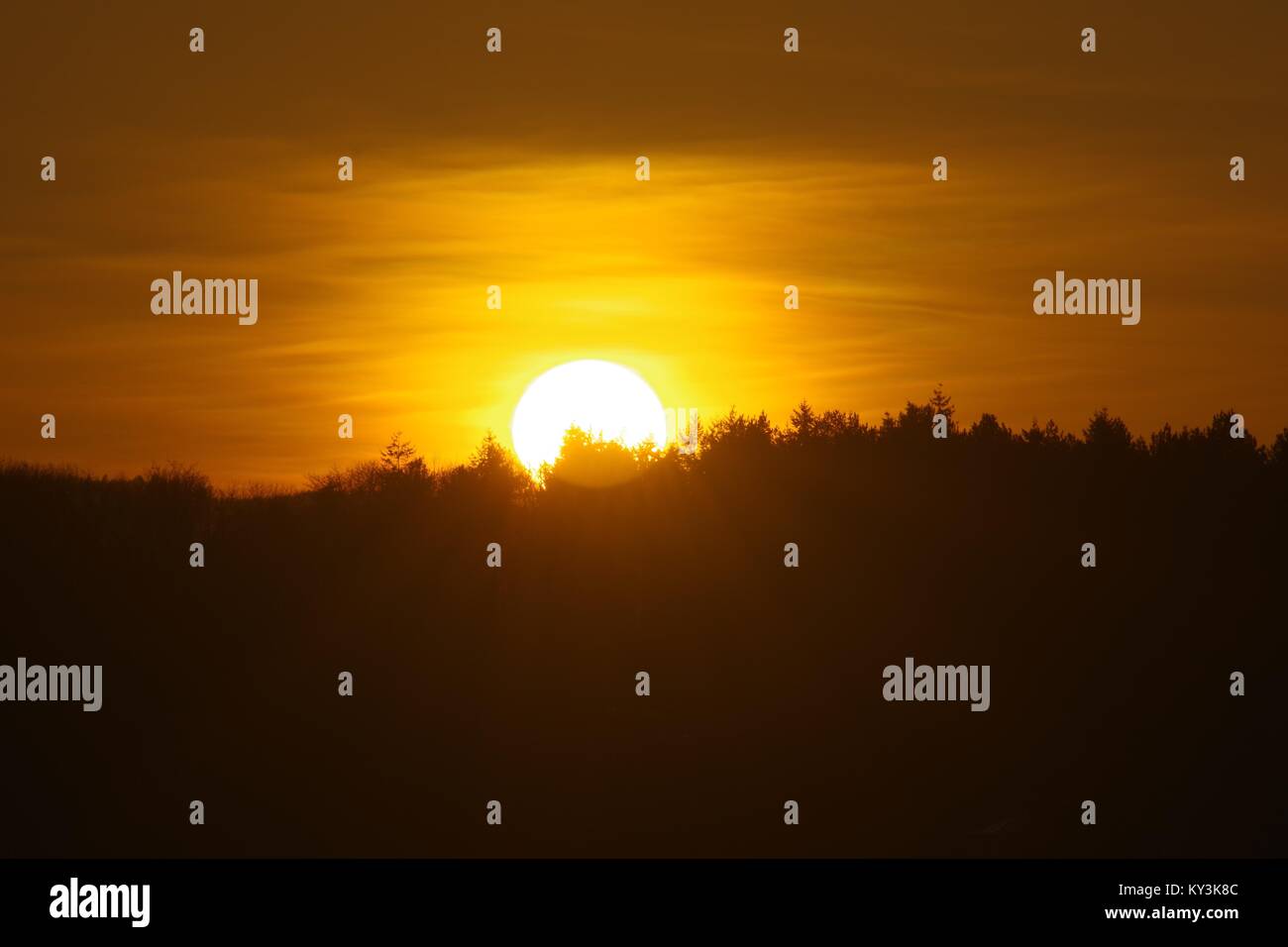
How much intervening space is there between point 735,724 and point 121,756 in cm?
1445

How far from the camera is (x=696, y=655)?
1590 inches

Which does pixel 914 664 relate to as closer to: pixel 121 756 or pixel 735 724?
pixel 735 724

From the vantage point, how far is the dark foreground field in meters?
36.2

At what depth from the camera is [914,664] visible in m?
39.6

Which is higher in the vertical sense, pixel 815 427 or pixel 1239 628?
pixel 815 427

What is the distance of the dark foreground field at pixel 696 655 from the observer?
36.2 meters

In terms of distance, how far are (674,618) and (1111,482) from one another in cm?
1205

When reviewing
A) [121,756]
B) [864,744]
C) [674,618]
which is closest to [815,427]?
[674,618]
